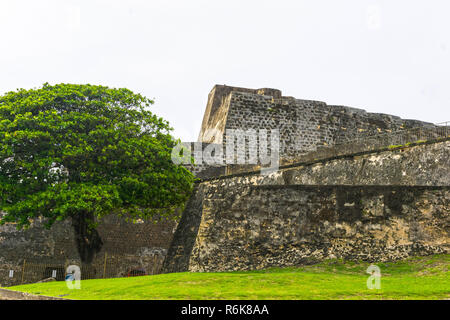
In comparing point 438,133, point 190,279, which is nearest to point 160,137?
point 190,279

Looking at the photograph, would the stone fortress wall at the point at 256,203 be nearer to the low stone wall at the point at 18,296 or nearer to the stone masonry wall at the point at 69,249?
the stone masonry wall at the point at 69,249

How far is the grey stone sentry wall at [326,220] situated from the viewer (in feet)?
42.3

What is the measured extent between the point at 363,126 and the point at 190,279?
18.3 meters

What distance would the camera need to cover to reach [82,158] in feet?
61.4

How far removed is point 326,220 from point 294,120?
14.2m

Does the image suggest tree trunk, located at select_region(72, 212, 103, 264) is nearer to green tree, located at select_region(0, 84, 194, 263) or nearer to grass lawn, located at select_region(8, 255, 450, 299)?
green tree, located at select_region(0, 84, 194, 263)

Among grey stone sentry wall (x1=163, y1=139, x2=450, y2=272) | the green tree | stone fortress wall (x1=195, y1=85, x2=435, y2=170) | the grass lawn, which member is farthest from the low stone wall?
stone fortress wall (x1=195, y1=85, x2=435, y2=170)

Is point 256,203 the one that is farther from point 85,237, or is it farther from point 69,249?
point 69,249

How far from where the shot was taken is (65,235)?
78.9 ft

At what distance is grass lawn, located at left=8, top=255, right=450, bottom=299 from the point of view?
9.57 metres

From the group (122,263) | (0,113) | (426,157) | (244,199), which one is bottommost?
(122,263)

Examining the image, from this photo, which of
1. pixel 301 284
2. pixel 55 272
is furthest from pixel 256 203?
pixel 55 272
